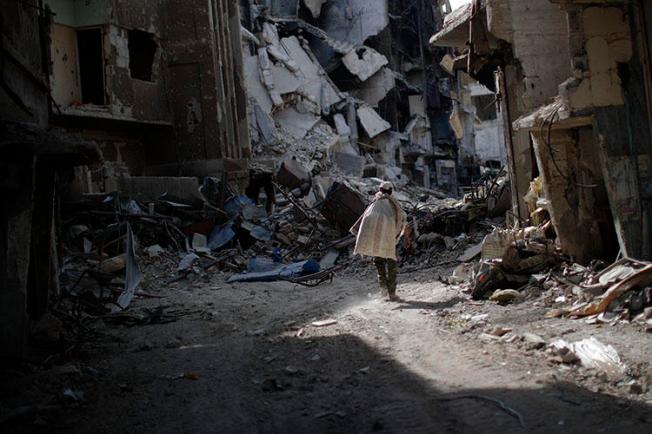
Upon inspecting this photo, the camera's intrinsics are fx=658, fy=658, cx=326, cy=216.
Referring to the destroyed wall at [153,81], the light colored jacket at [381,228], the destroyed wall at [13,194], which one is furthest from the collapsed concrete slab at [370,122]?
the destroyed wall at [13,194]

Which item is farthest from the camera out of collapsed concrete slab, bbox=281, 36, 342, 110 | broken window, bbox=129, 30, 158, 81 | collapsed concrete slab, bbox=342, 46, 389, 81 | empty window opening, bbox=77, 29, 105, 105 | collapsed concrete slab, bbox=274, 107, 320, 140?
collapsed concrete slab, bbox=342, 46, 389, 81

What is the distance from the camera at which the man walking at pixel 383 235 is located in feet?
29.1

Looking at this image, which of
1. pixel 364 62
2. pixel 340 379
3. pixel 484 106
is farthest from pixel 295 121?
pixel 484 106

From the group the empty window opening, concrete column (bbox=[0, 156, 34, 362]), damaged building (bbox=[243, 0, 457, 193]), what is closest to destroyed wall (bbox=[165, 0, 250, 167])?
the empty window opening

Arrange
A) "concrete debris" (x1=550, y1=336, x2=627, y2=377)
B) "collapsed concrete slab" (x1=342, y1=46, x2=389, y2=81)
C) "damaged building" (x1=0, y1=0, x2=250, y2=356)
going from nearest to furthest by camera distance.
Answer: "concrete debris" (x1=550, y1=336, x2=627, y2=377)
"damaged building" (x1=0, y1=0, x2=250, y2=356)
"collapsed concrete slab" (x1=342, y1=46, x2=389, y2=81)

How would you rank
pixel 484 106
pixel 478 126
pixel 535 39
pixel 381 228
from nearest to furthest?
pixel 381 228 → pixel 535 39 → pixel 484 106 → pixel 478 126

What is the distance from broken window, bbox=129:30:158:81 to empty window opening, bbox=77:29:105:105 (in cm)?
92

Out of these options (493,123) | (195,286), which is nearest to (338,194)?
(195,286)

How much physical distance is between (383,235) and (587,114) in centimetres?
302

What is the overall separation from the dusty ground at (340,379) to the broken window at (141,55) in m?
12.8

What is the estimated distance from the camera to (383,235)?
891cm

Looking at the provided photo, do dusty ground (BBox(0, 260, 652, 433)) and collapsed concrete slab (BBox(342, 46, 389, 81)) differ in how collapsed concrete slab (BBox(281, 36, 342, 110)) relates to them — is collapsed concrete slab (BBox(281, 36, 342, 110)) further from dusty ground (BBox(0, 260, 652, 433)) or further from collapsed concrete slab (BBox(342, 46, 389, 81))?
dusty ground (BBox(0, 260, 652, 433))

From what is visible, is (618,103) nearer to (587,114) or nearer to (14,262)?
(587,114)

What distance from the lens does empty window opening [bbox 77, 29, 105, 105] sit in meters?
18.2
